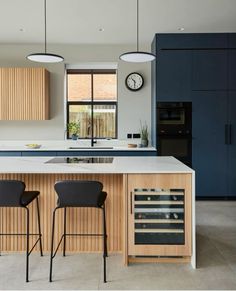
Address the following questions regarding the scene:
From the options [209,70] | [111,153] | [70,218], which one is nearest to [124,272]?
[70,218]

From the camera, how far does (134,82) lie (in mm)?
5828

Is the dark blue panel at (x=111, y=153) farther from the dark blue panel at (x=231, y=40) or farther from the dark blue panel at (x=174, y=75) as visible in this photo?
the dark blue panel at (x=231, y=40)

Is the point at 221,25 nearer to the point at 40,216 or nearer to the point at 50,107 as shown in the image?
the point at 50,107

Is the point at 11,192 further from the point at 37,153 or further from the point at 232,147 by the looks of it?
the point at 232,147

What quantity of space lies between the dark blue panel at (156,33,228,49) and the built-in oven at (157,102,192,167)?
104 centimetres

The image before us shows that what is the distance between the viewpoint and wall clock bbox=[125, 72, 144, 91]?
582 centimetres

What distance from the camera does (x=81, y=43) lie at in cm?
573

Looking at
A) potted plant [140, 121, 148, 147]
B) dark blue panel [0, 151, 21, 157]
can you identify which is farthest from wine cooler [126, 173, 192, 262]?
dark blue panel [0, 151, 21, 157]

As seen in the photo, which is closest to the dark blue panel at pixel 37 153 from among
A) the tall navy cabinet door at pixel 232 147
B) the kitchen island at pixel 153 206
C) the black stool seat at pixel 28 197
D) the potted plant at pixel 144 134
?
the potted plant at pixel 144 134

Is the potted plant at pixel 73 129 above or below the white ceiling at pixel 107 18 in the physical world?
below

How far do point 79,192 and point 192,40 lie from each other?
150 inches

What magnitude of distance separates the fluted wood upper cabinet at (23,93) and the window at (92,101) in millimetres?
689

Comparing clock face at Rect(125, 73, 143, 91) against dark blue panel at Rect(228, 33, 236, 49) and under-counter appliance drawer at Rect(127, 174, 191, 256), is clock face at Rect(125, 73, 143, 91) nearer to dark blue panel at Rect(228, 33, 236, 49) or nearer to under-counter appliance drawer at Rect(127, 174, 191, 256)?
dark blue panel at Rect(228, 33, 236, 49)

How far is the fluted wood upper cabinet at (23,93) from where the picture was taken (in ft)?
17.7
